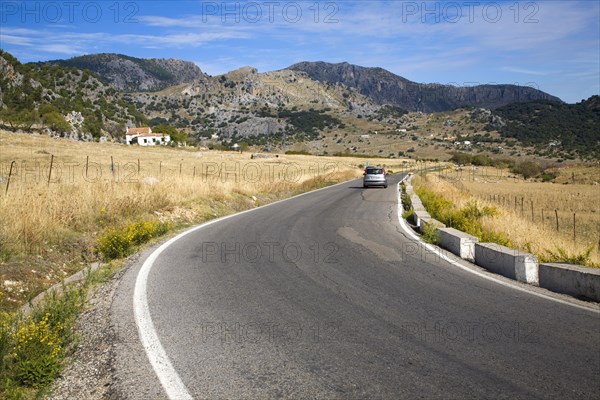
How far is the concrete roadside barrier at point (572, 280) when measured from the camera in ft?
20.8

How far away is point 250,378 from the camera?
412cm

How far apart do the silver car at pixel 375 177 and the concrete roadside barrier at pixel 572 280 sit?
25806 mm

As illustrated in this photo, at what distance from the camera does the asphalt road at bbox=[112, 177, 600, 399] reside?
3.99 m

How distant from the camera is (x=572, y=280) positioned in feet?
21.7

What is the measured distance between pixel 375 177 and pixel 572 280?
2651cm

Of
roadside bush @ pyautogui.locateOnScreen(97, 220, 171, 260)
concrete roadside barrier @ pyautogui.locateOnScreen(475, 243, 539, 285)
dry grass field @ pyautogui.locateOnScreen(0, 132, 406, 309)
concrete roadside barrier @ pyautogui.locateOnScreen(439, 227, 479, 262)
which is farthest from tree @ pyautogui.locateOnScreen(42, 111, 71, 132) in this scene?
concrete roadside barrier @ pyautogui.locateOnScreen(475, 243, 539, 285)

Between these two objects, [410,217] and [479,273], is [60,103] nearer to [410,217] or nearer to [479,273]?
[410,217]

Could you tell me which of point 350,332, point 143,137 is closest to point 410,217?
point 350,332

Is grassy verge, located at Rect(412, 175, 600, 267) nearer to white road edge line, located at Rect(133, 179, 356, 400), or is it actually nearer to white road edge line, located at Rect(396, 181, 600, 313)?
white road edge line, located at Rect(396, 181, 600, 313)

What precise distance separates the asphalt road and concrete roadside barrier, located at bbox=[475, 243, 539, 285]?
0.62 m

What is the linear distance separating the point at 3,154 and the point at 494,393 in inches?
1485

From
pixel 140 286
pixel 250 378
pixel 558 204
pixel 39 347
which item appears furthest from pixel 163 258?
pixel 558 204

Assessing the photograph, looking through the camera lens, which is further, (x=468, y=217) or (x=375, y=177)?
(x=375, y=177)

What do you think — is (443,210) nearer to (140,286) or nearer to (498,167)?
(140,286)
